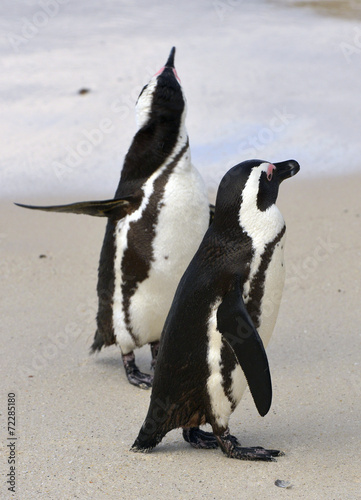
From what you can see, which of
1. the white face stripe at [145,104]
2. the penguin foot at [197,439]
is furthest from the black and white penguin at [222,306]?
the white face stripe at [145,104]

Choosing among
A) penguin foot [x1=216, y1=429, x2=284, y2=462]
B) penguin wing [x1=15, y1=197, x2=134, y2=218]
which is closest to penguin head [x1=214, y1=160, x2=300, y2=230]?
penguin foot [x1=216, y1=429, x2=284, y2=462]

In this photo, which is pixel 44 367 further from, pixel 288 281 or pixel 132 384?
pixel 288 281

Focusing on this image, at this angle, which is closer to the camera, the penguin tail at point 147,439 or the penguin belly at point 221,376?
the penguin belly at point 221,376

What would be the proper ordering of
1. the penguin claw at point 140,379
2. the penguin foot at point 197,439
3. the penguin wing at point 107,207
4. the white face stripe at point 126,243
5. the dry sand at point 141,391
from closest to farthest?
the dry sand at point 141,391 < the penguin foot at point 197,439 < the penguin wing at point 107,207 < the white face stripe at point 126,243 < the penguin claw at point 140,379

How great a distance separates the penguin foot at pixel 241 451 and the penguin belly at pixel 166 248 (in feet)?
2.84

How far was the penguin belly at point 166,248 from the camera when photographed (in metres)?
3.21

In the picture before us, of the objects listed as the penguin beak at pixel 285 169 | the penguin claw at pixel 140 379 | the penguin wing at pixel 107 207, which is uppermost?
the penguin beak at pixel 285 169

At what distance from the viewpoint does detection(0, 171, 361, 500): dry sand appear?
2.39m

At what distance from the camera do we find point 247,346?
7.53 ft

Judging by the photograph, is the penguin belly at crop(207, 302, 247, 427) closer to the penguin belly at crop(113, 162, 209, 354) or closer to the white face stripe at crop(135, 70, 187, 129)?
the penguin belly at crop(113, 162, 209, 354)

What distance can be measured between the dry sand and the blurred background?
4.83 feet

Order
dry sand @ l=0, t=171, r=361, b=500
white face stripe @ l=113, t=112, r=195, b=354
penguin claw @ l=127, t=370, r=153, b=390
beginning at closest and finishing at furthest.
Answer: dry sand @ l=0, t=171, r=361, b=500
white face stripe @ l=113, t=112, r=195, b=354
penguin claw @ l=127, t=370, r=153, b=390

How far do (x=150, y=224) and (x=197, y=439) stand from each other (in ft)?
3.11

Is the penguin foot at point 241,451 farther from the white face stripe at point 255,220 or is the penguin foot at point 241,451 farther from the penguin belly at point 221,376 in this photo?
the white face stripe at point 255,220
